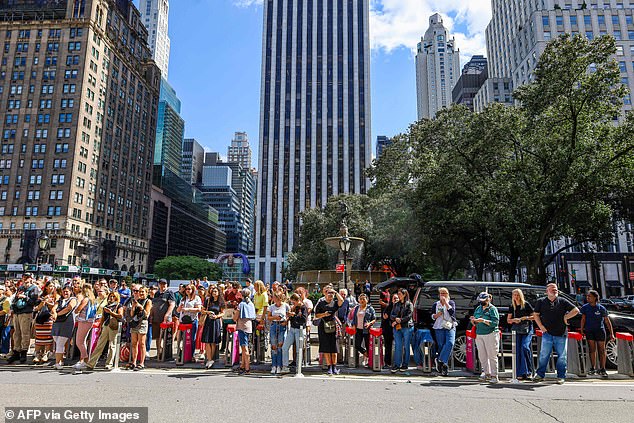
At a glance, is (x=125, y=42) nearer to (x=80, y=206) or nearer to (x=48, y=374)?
(x=80, y=206)

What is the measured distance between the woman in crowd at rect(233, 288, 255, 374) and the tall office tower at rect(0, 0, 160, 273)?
76.9 metres

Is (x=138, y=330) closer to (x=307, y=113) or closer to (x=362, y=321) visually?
(x=362, y=321)

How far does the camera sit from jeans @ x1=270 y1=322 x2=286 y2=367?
10219mm

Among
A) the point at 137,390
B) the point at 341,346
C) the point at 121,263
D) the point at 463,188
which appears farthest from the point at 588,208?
the point at 121,263

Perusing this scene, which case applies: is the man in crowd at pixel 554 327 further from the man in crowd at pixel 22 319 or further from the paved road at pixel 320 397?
the man in crowd at pixel 22 319

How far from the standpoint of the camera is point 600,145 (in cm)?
2052

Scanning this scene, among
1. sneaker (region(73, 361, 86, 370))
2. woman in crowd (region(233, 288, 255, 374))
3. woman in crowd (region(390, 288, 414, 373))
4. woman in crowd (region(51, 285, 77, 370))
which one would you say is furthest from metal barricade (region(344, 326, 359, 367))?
woman in crowd (region(51, 285, 77, 370))

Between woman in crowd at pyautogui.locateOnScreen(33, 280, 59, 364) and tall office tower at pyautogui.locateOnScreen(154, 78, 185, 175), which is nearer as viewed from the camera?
woman in crowd at pyautogui.locateOnScreen(33, 280, 59, 364)

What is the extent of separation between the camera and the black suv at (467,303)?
440 inches

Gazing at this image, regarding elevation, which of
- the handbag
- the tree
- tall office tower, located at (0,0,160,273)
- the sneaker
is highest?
tall office tower, located at (0,0,160,273)

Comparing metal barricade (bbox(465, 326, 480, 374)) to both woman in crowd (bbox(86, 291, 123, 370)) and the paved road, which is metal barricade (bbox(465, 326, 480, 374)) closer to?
the paved road

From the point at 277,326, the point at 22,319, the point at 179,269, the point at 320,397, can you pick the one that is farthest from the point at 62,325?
the point at 179,269

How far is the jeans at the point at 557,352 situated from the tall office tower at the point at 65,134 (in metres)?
81.5

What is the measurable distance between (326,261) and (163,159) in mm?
108034
